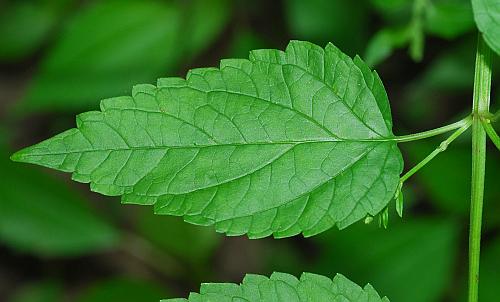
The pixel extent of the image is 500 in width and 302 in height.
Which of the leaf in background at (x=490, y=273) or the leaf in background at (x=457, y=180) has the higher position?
the leaf in background at (x=457, y=180)

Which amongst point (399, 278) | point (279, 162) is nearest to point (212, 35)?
point (399, 278)

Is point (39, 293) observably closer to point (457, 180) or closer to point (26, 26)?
point (26, 26)

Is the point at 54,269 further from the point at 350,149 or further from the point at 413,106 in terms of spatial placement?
the point at 350,149

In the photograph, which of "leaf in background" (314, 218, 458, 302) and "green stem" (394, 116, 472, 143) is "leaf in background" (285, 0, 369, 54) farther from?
"green stem" (394, 116, 472, 143)

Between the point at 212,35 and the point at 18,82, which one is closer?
the point at 212,35

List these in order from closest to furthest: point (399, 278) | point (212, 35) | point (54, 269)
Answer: point (399, 278)
point (212, 35)
point (54, 269)

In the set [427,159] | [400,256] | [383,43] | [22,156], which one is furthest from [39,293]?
[427,159]

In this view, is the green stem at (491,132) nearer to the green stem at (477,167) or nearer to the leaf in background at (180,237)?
the green stem at (477,167)

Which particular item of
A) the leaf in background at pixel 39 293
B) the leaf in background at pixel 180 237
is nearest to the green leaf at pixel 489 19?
the leaf in background at pixel 180 237
